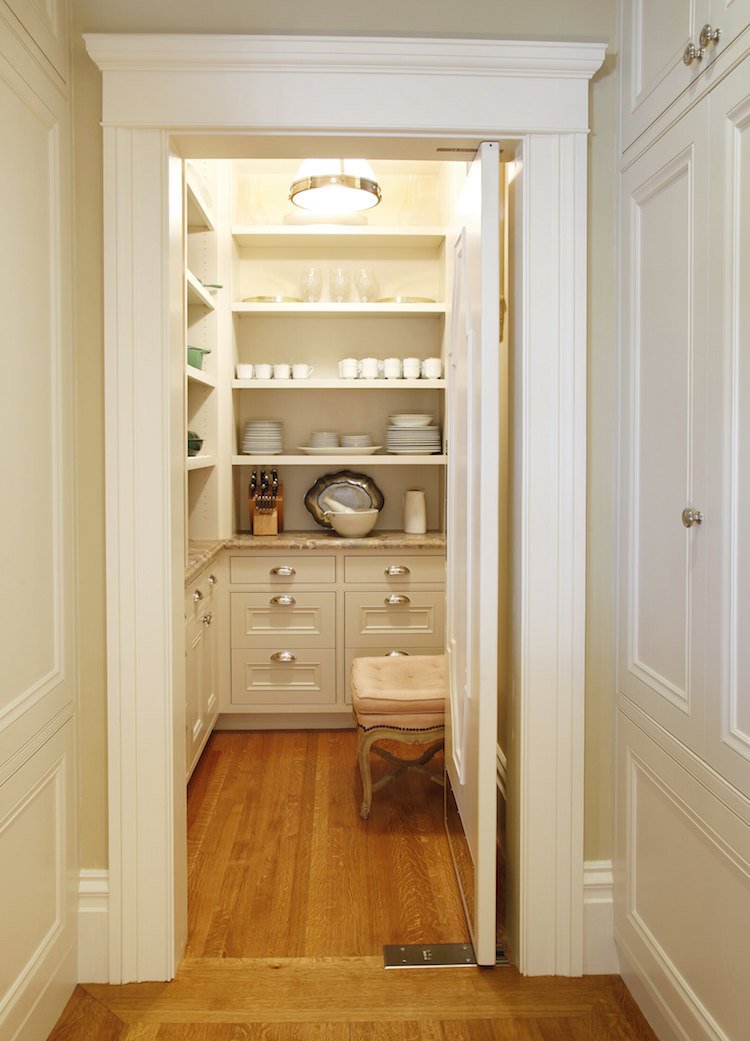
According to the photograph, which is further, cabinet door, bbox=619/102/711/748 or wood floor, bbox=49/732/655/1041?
wood floor, bbox=49/732/655/1041

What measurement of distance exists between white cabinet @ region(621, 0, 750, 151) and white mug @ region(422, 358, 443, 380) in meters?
2.23

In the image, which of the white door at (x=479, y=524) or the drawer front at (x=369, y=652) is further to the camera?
the drawer front at (x=369, y=652)

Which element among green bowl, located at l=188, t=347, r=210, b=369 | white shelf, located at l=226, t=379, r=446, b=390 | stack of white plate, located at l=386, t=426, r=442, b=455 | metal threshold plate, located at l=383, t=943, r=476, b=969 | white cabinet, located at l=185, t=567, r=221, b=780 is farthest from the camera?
stack of white plate, located at l=386, t=426, r=442, b=455

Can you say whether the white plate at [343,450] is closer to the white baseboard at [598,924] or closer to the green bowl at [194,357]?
the green bowl at [194,357]

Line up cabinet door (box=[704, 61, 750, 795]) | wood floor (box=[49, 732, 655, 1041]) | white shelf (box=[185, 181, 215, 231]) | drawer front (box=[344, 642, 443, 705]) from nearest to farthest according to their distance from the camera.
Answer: cabinet door (box=[704, 61, 750, 795])
wood floor (box=[49, 732, 655, 1041])
white shelf (box=[185, 181, 215, 231])
drawer front (box=[344, 642, 443, 705])

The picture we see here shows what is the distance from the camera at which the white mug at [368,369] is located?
14.0 ft

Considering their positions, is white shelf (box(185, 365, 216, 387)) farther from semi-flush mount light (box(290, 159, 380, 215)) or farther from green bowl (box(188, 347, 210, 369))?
semi-flush mount light (box(290, 159, 380, 215))

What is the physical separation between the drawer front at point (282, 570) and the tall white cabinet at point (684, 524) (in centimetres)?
214

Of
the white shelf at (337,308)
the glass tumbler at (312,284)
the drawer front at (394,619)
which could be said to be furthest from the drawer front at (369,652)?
the glass tumbler at (312,284)

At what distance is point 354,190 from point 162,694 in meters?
2.25

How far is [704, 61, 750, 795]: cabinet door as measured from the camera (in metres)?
1.50

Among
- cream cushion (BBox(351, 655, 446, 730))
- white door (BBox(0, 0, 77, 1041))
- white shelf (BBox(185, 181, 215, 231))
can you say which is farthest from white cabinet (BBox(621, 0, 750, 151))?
cream cushion (BBox(351, 655, 446, 730))

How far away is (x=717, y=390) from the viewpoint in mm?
1592

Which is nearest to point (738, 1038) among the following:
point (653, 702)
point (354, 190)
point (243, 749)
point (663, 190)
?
point (653, 702)
